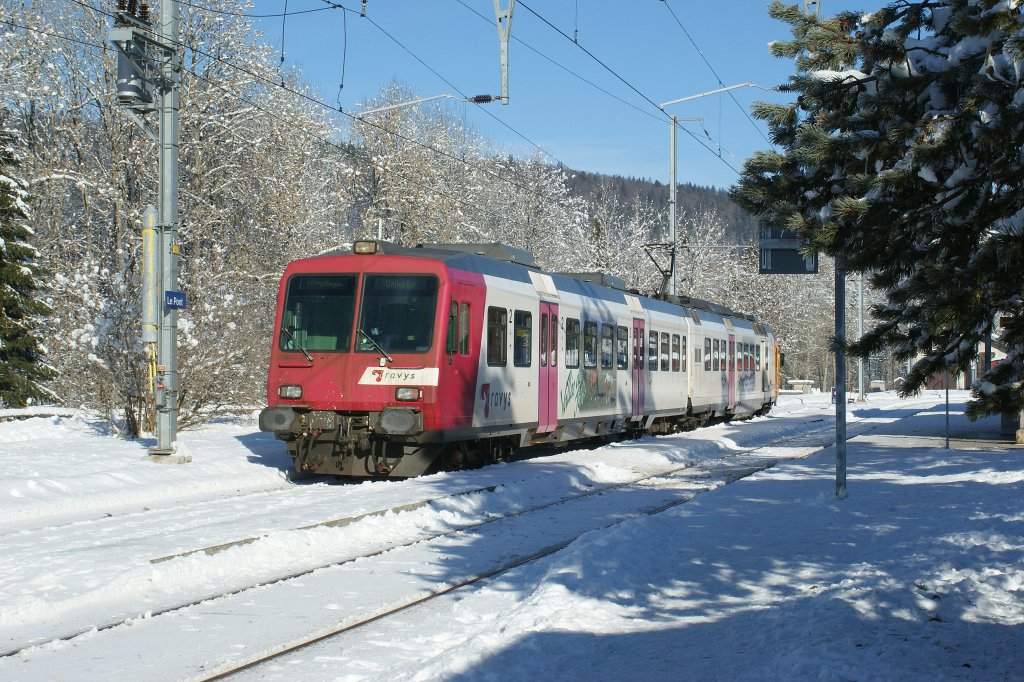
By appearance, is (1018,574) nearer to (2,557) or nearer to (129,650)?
(129,650)

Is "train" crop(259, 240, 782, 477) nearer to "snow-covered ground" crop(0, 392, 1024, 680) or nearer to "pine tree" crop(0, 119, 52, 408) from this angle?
"snow-covered ground" crop(0, 392, 1024, 680)

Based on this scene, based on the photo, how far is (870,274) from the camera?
21.7 feet

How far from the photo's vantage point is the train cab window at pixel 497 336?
1672cm

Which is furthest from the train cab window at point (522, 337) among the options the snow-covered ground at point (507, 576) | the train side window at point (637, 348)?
the train side window at point (637, 348)

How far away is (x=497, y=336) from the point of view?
55.8 ft

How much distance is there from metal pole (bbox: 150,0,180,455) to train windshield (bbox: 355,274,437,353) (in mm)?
3061

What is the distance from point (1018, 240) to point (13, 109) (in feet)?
120

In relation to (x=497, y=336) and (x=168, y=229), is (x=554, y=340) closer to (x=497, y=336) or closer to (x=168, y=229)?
(x=497, y=336)

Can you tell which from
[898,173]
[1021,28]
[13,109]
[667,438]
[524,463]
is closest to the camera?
[1021,28]

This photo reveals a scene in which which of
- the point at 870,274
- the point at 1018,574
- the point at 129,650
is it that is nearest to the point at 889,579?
the point at 1018,574

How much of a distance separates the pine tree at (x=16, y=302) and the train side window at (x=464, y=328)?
16.9m

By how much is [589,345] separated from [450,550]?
37.1 feet

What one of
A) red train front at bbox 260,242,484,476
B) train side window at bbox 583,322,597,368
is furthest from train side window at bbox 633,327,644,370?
red train front at bbox 260,242,484,476

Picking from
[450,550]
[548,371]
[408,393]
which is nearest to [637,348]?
[548,371]
